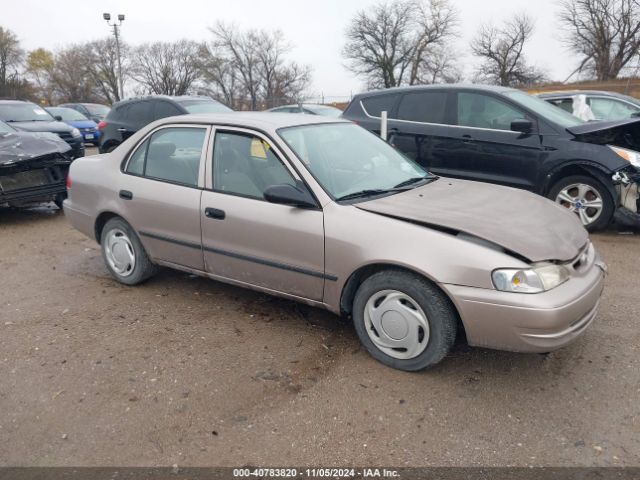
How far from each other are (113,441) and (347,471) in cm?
121

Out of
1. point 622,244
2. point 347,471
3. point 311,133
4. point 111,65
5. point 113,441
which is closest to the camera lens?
point 347,471

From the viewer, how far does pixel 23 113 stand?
34.4ft

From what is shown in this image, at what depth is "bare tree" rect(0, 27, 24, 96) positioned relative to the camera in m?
52.1

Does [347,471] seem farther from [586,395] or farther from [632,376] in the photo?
[632,376]

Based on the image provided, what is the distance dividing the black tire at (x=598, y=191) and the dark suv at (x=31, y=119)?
8.04 meters

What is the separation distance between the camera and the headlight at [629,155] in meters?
5.65

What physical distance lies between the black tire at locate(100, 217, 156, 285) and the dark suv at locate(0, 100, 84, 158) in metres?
5.57

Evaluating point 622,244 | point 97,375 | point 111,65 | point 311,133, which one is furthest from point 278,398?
point 111,65

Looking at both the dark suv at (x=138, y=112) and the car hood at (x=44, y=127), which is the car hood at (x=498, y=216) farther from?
the car hood at (x=44, y=127)

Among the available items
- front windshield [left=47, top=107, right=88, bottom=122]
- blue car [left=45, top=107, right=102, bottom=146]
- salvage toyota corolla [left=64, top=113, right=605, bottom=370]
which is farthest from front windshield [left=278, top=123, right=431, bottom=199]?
front windshield [left=47, top=107, right=88, bottom=122]

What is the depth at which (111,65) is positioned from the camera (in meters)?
57.7

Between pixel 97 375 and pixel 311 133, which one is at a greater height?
pixel 311 133

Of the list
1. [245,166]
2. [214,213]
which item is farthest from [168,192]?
[245,166]

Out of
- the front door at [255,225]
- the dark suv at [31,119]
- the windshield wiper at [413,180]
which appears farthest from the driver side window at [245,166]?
the dark suv at [31,119]
